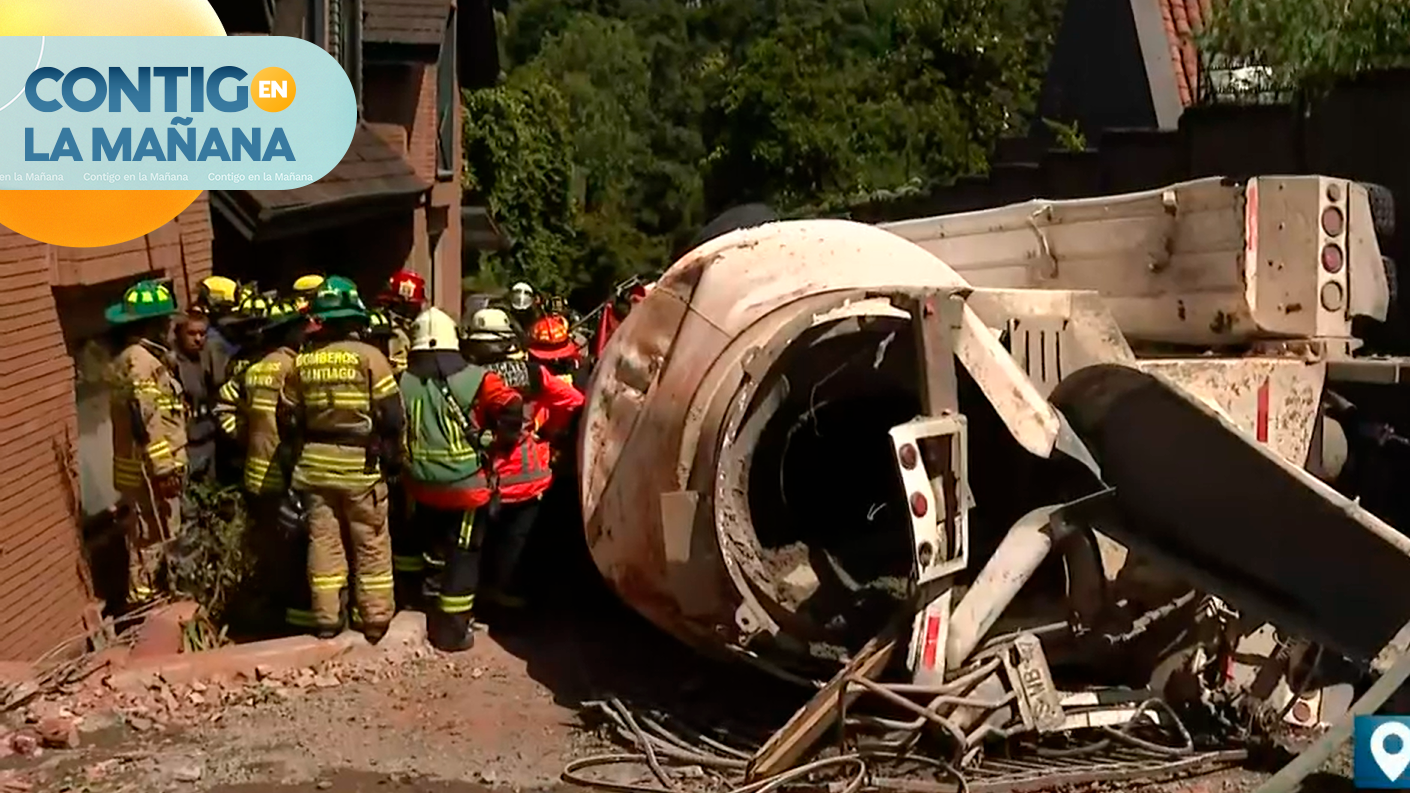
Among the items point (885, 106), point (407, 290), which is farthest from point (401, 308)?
point (885, 106)

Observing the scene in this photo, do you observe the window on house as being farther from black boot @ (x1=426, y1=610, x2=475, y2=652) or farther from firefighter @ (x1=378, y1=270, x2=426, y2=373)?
black boot @ (x1=426, y1=610, x2=475, y2=652)

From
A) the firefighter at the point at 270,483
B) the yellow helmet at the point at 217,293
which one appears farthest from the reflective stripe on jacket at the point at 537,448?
the yellow helmet at the point at 217,293

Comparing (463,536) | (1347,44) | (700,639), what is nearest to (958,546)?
(700,639)

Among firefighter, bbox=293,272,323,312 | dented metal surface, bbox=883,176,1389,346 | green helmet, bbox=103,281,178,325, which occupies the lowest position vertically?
firefighter, bbox=293,272,323,312

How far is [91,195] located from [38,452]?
1353 mm

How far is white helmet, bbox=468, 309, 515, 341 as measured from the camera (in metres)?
6.89

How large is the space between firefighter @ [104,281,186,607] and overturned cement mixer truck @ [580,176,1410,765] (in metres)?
2.23

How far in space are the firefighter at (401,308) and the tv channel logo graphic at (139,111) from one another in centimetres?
118

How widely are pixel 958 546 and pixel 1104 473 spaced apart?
0.67 meters

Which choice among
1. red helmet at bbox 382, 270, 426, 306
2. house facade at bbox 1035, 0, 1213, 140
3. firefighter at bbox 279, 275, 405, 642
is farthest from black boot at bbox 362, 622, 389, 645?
house facade at bbox 1035, 0, 1213, 140

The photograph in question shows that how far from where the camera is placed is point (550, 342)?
734 centimetres

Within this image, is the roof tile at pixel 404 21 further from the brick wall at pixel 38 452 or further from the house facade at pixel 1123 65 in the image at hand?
the brick wall at pixel 38 452

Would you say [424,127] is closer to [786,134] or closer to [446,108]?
[446,108]

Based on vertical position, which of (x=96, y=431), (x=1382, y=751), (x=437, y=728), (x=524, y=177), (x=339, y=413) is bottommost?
(x=524, y=177)
